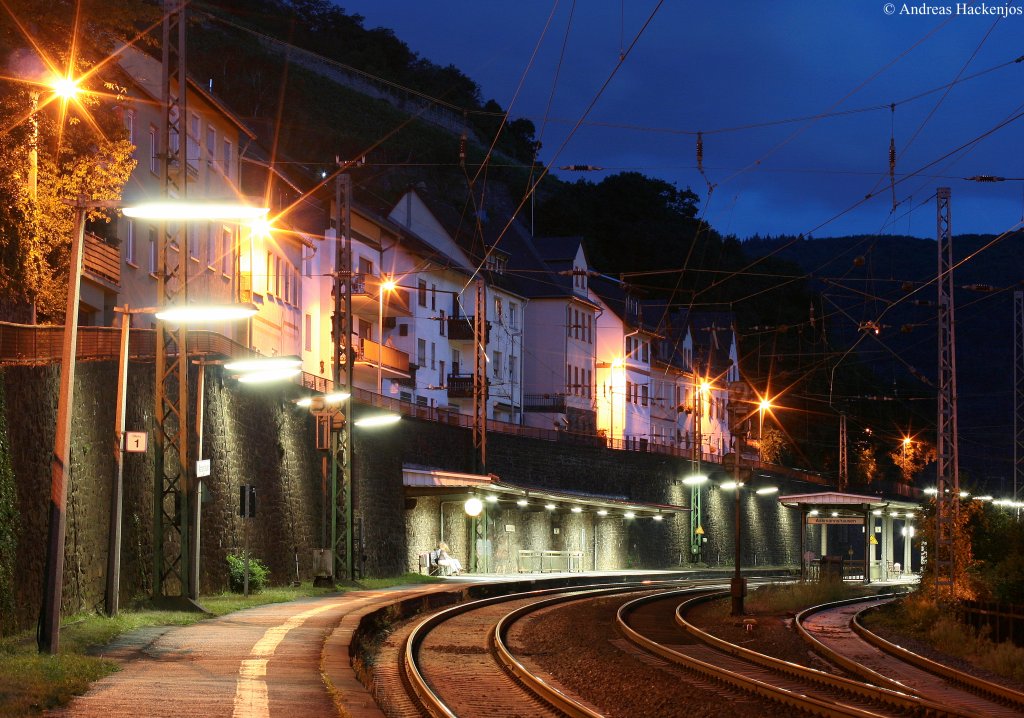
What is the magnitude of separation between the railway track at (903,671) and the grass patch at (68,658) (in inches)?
366

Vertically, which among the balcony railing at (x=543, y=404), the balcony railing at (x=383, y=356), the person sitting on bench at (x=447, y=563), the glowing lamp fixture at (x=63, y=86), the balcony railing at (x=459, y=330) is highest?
the balcony railing at (x=459, y=330)

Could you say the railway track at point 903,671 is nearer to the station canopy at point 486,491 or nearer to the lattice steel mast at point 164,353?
the lattice steel mast at point 164,353

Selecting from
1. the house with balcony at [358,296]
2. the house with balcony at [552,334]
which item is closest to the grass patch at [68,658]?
the house with balcony at [358,296]

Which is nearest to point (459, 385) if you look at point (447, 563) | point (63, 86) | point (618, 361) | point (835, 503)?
point (618, 361)

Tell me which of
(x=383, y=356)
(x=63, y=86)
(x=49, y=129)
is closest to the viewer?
(x=63, y=86)

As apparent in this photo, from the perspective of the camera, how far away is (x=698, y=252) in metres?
119

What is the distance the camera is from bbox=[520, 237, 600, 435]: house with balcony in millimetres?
86750

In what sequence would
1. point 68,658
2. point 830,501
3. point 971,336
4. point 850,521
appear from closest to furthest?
point 68,658
point 850,521
point 830,501
point 971,336

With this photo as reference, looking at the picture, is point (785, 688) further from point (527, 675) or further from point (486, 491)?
point (486, 491)

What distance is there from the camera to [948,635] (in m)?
27.0

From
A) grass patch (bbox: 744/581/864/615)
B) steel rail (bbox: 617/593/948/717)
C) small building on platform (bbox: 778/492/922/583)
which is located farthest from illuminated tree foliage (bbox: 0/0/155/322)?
small building on platform (bbox: 778/492/922/583)

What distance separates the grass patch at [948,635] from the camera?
73.5ft

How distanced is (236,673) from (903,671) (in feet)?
33.2

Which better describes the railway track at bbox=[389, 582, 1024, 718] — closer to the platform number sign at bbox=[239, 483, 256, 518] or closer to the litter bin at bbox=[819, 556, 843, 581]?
the platform number sign at bbox=[239, 483, 256, 518]
